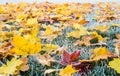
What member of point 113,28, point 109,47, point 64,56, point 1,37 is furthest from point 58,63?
point 113,28

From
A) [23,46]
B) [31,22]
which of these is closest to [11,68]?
[23,46]

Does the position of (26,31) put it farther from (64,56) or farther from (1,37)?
(64,56)

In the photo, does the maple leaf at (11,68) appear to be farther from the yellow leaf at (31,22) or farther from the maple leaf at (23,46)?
the yellow leaf at (31,22)

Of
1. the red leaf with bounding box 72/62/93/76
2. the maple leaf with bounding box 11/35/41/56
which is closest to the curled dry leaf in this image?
the maple leaf with bounding box 11/35/41/56

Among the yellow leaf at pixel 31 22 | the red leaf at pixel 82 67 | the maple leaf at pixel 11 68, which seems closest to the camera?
the maple leaf at pixel 11 68

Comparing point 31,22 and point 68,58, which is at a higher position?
point 68,58

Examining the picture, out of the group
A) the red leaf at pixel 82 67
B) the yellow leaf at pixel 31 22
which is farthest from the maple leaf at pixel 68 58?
the yellow leaf at pixel 31 22

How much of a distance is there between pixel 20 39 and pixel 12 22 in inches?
65.5

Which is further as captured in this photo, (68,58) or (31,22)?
(31,22)

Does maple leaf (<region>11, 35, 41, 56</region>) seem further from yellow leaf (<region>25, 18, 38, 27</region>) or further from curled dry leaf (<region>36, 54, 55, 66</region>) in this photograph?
yellow leaf (<region>25, 18, 38, 27</region>)

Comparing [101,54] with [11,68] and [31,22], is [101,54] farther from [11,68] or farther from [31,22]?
[31,22]

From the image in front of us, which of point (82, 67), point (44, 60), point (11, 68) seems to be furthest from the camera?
point (44, 60)

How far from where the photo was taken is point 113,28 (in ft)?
7.67

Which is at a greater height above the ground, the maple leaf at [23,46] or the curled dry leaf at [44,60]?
the maple leaf at [23,46]
